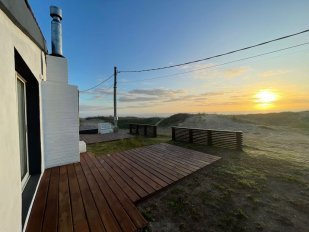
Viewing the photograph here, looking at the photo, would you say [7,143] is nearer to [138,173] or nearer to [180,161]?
[138,173]

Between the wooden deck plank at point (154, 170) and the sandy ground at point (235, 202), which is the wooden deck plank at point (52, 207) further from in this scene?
the wooden deck plank at point (154, 170)

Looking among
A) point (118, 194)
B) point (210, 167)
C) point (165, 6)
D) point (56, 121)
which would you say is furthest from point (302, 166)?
point (165, 6)

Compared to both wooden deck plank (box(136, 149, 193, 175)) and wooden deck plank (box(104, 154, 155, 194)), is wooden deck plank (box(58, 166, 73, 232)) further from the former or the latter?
wooden deck plank (box(136, 149, 193, 175))

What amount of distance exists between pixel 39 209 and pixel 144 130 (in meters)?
8.50

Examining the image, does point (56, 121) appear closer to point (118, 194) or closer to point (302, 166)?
point (118, 194)

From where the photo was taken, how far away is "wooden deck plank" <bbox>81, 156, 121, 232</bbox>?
200cm

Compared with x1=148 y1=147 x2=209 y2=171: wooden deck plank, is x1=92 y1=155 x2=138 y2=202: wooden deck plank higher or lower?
higher

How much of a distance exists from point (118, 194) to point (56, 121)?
9.01 feet

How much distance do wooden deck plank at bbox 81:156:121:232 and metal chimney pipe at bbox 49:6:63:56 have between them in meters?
4.21

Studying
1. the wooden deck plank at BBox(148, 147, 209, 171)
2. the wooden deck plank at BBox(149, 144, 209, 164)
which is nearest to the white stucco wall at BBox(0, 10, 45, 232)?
the wooden deck plank at BBox(148, 147, 209, 171)

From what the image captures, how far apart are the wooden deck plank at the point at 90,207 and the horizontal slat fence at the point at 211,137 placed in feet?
18.7

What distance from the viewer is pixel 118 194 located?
9.25ft

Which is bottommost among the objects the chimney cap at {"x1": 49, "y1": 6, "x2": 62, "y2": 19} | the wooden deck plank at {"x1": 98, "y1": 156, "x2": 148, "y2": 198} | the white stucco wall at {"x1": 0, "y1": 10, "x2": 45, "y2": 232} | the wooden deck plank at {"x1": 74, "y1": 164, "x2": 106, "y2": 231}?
the wooden deck plank at {"x1": 98, "y1": 156, "x2": 148, "y2": 198}

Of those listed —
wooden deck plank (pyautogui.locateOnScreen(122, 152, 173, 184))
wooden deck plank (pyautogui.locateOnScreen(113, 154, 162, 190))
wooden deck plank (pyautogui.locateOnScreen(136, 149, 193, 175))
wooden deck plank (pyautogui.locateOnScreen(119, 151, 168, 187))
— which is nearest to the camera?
wooden deck plank (pyautogui.locateOnScreen(113, 154, 162, 190))
